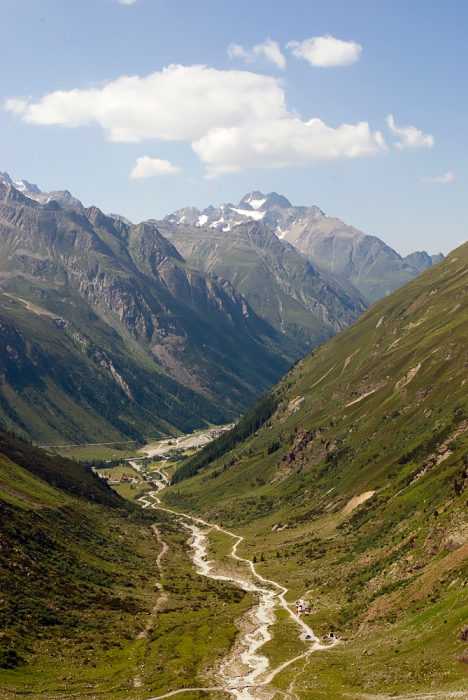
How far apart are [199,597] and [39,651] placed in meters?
55.1

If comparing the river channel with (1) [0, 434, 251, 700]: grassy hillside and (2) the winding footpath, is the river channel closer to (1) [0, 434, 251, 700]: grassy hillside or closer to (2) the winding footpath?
(2) the winding footpath

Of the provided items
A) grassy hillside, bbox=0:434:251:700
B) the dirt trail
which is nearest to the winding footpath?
the dirt trail

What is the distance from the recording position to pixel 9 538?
428 ft

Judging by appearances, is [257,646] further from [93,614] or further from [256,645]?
[93,614]

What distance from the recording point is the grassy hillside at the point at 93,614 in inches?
3369

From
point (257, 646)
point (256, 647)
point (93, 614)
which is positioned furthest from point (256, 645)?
point (93, 614)

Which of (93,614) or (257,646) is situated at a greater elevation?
(93,614)

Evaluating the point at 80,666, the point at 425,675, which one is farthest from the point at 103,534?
the point at 425,675

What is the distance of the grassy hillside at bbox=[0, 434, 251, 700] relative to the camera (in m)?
85.6

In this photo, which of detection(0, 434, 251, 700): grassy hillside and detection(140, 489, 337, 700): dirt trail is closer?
detection(0, 434, 251, 700): grassy hillside

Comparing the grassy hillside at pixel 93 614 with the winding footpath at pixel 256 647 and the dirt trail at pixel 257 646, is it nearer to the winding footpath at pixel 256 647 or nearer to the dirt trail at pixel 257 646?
the winding footpath at pixel 256 647

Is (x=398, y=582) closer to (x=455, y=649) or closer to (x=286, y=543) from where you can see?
(x=455, y=649)

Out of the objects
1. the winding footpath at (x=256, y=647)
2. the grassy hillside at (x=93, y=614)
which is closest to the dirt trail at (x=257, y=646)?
the winding footpath at (x=256, y=647)

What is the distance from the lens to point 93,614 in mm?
114625
